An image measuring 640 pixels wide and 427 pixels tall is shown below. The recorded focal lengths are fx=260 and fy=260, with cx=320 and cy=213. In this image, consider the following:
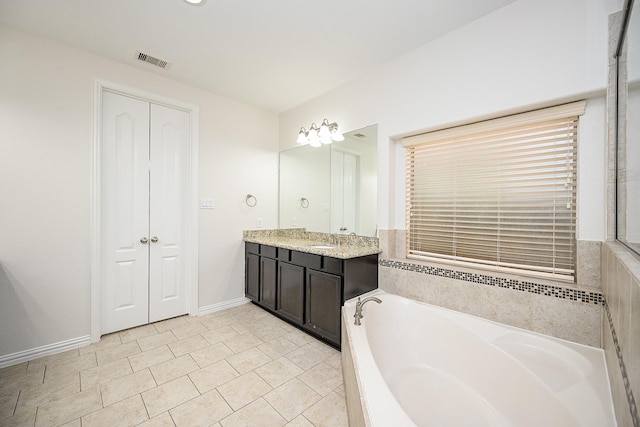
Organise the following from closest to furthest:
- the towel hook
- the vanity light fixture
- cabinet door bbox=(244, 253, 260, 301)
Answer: the vanity light fixture → cabinet door bbox=(244, 253, 260, 301) → the towel hook

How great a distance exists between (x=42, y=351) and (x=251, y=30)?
305cm

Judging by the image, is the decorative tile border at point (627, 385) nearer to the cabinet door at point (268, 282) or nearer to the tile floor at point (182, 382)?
the tile floor at point (182, 382)

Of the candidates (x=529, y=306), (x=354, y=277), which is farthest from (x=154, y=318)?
(x=529, y=306)

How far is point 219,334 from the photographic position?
99.1 inches

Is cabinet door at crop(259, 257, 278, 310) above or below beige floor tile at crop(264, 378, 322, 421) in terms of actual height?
above

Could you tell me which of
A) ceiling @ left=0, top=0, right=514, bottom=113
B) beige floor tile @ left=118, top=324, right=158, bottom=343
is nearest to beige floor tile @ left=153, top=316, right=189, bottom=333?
beige floor tile @ left=118, top=324, right=158, bottom=343

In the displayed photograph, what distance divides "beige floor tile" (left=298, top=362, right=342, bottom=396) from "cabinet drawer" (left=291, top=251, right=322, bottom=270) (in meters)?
0.79

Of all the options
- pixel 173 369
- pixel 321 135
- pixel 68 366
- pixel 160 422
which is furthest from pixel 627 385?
pixel 68 366

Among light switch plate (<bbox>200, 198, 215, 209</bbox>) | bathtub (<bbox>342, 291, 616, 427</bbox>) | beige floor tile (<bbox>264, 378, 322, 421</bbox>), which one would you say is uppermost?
light switch plate (<bbox>200, 198, 215, 209</bbox>)

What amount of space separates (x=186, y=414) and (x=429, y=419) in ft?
4.53

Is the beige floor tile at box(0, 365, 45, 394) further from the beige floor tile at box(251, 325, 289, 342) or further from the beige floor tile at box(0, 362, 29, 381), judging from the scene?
the beige floor tile at box(251, 325, 289, 342)

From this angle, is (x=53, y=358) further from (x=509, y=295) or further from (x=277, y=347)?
(x=509, y=295)

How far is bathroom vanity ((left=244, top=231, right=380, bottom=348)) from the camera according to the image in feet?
7.21

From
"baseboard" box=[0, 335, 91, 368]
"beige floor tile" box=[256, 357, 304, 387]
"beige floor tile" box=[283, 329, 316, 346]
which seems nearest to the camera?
"beige floor tile" box=[256, 357, 304, 387]
